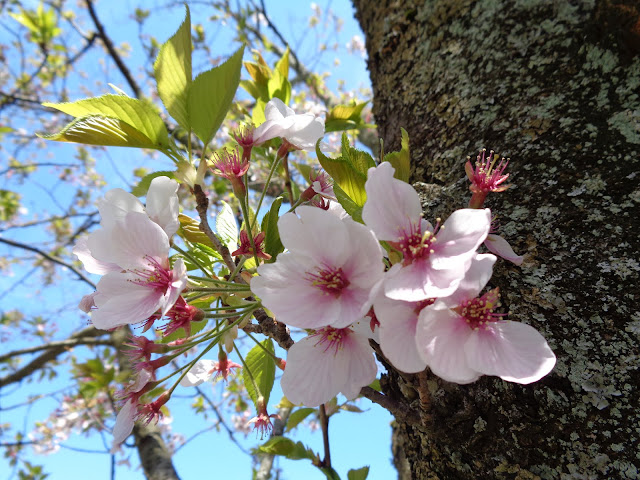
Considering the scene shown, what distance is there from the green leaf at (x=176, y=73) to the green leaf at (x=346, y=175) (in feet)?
0.99

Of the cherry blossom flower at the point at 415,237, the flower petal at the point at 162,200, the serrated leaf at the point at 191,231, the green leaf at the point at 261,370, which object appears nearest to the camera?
the cherry blossom flower at the point at 415,237

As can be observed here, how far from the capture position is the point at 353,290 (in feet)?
1.69

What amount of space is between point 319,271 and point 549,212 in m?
0.44

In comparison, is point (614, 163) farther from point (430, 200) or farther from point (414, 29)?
point (414, 29)

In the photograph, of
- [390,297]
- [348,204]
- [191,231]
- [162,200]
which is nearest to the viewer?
[390,297]

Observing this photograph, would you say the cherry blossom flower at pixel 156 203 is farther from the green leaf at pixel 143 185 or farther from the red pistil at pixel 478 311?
the red pistil at pixel 478 311

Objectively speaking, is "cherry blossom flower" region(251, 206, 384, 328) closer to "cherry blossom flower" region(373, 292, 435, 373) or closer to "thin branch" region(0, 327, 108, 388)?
"cherry blossom flower" region(373, 292, 435, 373)

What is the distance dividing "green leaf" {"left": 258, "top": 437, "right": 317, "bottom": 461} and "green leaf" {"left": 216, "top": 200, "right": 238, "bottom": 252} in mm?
529

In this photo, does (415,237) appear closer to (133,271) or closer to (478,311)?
(478,311)

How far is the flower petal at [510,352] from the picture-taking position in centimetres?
46

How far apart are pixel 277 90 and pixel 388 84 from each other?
0.35 m

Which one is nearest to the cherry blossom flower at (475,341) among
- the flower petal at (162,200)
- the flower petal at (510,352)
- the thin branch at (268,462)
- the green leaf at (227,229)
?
the flower petal at (510,352)

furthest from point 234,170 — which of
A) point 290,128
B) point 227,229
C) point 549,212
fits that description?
point 549,212

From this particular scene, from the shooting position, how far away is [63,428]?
12.5ft
